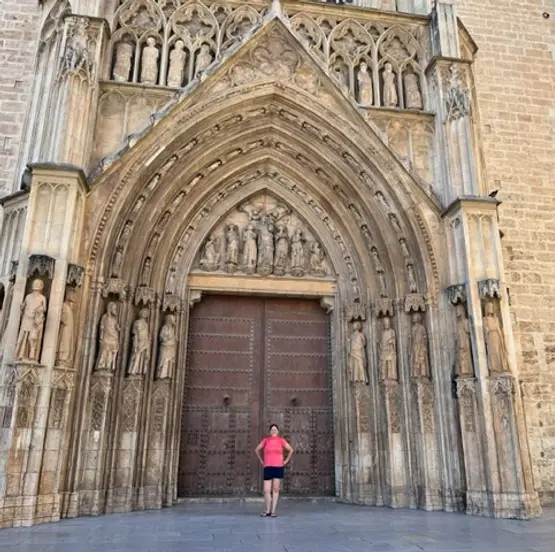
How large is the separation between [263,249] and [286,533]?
223 inches

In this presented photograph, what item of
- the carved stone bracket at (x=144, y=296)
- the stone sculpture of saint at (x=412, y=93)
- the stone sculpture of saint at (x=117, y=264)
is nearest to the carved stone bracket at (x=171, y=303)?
the carved stone bracket at (x=144, y=296)

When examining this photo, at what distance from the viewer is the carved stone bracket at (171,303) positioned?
9484mm

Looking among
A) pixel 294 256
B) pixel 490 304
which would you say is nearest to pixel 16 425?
pixel 294 256

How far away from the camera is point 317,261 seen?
10.6 meters

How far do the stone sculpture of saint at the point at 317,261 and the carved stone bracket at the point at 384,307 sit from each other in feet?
4.46

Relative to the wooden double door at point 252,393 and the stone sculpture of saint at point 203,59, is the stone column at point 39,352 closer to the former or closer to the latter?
the wooden double door at point 252,393

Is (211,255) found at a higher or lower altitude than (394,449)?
higher

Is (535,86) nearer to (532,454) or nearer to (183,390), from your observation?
(532,454)

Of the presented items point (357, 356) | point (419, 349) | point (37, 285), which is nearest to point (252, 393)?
point (357, 356)

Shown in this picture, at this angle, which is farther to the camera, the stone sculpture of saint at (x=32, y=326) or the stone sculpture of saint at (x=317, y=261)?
the stone sculpture of saint at (x=317, y=261)

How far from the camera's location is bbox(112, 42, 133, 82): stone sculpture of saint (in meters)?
9.57

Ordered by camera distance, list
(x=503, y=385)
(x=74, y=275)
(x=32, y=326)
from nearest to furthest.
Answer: (x=32, y=326)
(x=74, y=275)
(x=503, y=385)

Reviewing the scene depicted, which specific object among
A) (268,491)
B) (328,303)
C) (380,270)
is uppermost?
(380,270)

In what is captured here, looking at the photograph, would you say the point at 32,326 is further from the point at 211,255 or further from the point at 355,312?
the point at 355,312
